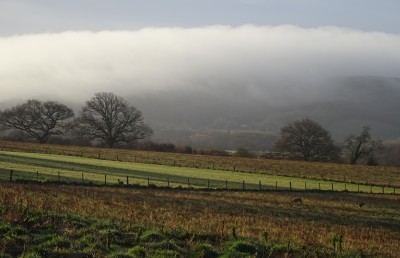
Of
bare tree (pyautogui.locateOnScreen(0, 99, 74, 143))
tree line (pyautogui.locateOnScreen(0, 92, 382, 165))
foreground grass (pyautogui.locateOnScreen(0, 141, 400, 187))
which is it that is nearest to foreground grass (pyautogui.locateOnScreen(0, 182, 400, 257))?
foreground grass (pyautogui.locateOnScreen(0, 141, 400, 187))

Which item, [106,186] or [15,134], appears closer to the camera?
[106,186]

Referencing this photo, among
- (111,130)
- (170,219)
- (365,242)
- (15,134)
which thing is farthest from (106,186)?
(15,134)

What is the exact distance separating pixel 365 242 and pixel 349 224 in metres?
7.90

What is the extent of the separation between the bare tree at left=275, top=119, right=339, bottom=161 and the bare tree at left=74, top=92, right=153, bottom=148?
38620 mm

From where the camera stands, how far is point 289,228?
22328mm

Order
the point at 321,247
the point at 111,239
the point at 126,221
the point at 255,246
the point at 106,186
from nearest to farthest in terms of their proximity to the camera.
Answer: the point at 111,239
the point at 255,246
the point at 321,247
the point at 126,221
the point at 106,186

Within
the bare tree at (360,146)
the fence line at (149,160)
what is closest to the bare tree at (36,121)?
the fence line at (149,160)

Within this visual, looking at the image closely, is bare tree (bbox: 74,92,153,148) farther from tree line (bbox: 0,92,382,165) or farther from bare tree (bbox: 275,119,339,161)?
bare tree (bbox: 275,119,339,161)

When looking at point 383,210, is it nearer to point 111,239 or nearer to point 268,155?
point 111,239

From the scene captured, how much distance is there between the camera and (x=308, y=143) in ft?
424

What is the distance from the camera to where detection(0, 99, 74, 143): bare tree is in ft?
424

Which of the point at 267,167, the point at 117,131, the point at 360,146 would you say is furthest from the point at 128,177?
the point at 360,146

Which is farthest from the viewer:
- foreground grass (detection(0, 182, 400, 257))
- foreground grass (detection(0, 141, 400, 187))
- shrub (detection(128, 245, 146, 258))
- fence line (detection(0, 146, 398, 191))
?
fence line (detection(0, 146, 398, 191))

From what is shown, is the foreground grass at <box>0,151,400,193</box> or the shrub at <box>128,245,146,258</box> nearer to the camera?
the shrub at <box>128,245,146,258</box>
